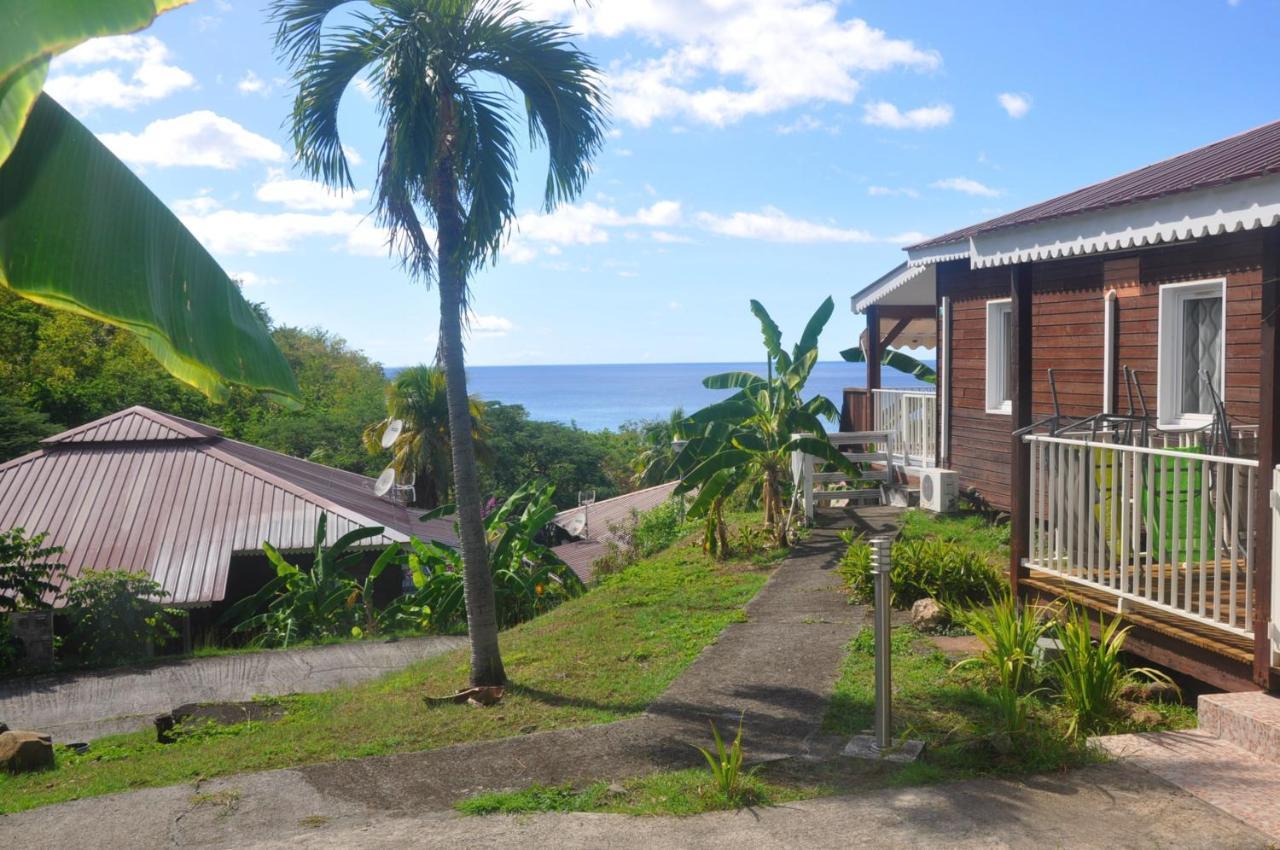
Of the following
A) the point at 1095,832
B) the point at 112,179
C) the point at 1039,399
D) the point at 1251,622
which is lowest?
the point at 1095,832

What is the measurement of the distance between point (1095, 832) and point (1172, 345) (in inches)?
287

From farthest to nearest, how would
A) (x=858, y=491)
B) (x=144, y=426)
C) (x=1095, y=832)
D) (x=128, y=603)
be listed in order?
1. (x=144, y=426)
2. (x=858, y=491)
3. (x=128, y=603)
4. (x=1095, y=832)

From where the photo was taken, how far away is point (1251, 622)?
633 centimetres

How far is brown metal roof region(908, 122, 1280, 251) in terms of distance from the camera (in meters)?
6.50

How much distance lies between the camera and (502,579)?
14.5 metres

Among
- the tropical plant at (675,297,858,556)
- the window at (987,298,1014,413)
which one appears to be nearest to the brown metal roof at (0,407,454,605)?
the tropical plant at (675,297,858,556)

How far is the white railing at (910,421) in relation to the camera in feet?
52.4

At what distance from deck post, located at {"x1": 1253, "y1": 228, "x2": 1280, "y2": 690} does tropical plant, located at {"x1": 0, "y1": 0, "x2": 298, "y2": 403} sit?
5.22 meters

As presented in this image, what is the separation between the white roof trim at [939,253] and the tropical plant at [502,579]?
19.9ft

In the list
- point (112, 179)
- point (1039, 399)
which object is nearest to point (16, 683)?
point (112, 179)

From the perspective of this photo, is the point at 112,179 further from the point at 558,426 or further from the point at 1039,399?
the point at 558,426

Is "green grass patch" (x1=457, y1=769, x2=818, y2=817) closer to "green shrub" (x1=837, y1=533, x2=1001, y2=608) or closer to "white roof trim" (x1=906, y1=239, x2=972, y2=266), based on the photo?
"green shrub" (x1=837, y1=533, x2=1001, y2=608)

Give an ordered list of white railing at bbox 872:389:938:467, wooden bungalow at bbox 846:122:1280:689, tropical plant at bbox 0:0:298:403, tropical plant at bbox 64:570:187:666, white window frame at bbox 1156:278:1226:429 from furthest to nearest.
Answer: white railing at bbox 872:389:938:467 → tropical plant at bbox 64:570:187:666 → white window frame at bbox 1156:278:1226:429 → wooden bungalow at bbox 846:122:1280:689 → tropical plant at bbox 0:0:298:403

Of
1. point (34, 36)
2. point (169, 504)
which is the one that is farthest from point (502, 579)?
point (34, 36)
